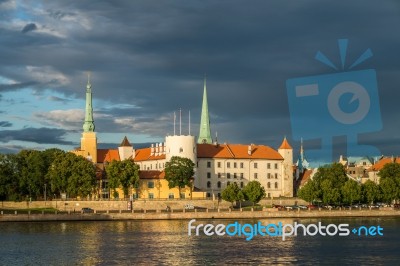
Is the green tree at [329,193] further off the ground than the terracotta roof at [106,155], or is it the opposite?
the terracotta roof at [106,155]

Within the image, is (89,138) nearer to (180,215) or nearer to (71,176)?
(71,176)

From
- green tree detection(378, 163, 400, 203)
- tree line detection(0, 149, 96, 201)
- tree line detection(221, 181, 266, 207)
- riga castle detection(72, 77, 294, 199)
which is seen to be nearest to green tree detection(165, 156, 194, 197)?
riga castle detection(72, 77, 294, 199)

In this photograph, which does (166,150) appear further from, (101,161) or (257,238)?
(257,238)

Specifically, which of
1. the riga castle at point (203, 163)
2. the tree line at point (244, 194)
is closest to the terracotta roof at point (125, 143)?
the riga castle at point (203, 163)

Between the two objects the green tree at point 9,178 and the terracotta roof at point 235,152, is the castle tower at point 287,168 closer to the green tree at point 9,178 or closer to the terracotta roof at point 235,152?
the terracotta roof at point 235,152

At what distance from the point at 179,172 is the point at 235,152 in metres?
20.3

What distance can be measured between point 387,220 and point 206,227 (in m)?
23.9

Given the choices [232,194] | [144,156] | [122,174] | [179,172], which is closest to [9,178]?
[122,174]

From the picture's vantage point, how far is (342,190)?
10938cm

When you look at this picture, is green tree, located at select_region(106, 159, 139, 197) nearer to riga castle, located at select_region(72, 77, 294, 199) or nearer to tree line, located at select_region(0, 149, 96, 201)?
tree line, located at select_region(0, 149, 96, 201)

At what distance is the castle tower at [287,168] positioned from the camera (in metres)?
137

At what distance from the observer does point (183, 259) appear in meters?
56.4

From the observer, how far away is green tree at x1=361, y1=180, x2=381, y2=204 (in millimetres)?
111125

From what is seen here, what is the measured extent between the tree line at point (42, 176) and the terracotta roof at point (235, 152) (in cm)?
2524
